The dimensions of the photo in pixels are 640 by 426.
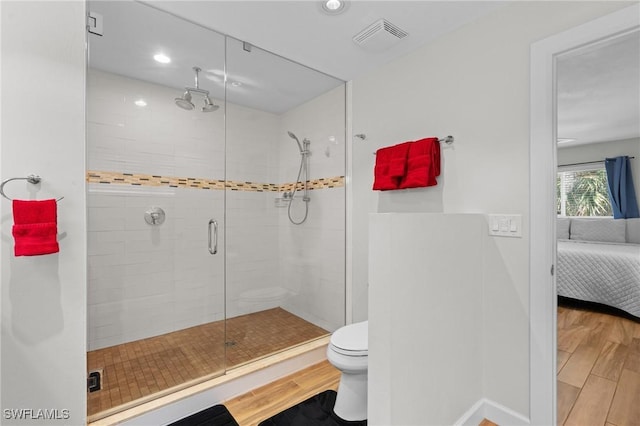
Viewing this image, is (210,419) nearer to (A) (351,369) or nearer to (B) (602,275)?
(A) (351,369)

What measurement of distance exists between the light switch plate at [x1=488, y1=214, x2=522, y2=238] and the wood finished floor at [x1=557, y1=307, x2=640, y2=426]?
108 cm

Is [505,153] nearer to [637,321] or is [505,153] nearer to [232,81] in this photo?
[232,81]

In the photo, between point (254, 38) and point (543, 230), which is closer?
point (543, 230)

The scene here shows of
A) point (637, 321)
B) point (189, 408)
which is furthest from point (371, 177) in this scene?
point (637, 321)

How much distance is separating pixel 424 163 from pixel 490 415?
152cm

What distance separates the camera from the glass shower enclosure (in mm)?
1917

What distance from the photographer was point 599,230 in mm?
4289

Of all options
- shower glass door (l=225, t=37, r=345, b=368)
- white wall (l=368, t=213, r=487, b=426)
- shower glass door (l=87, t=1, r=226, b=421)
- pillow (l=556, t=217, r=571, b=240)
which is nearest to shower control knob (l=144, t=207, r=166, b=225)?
shower glass door (l=87, t=1, r=226, b=421)

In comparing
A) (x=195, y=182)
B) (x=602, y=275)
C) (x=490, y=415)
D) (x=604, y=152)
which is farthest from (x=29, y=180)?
(x=604, y=152)

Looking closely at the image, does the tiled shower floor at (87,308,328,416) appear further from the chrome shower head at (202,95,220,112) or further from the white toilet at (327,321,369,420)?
the chrome shower head at (202,95,220,112)

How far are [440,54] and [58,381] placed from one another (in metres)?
2.81

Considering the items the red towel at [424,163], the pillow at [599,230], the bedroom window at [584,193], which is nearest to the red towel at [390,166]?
the red towel at [424,163]

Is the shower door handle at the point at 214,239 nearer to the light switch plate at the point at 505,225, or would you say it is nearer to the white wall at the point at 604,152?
the light switch plate at the point at 505,225

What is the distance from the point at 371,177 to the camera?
7.97 feet
